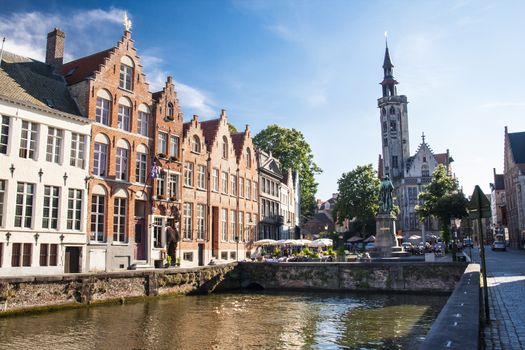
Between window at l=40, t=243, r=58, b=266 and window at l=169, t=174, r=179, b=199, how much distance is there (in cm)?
1069

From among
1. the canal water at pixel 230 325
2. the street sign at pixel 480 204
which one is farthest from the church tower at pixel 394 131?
the street sign at pixel 480 204

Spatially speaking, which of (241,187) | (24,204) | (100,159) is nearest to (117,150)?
(100,159)

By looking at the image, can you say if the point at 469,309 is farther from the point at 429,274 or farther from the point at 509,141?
the point at 509,141

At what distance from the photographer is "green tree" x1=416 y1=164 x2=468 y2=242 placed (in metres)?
39.9

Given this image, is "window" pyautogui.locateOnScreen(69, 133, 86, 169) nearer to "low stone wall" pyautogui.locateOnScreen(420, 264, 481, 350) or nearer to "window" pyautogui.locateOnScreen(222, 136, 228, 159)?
"window" pyautogui.locateOnScreen(222, 136, 228, 159)

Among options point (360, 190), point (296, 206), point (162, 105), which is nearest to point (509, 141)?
point (360, 190)

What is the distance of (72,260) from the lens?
27.5 meters

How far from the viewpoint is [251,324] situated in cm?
1908

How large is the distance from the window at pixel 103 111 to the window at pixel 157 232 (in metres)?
7.85

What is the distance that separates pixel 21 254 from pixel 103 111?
1052 cm

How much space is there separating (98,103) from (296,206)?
38775 mm

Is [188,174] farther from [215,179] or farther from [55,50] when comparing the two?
[55,50]

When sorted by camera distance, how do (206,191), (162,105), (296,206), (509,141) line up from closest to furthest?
(162,105), (206,191), (296,206), (509,141)

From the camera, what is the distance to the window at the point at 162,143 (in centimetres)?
3509
